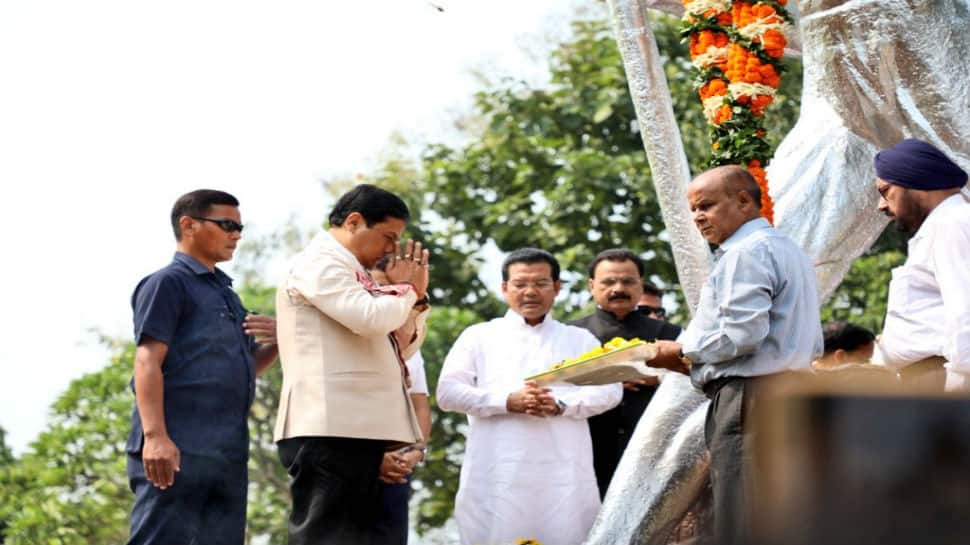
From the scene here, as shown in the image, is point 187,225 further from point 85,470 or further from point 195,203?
point 85,470

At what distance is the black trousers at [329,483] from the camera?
4594 millimetres

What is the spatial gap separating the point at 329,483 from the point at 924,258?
2.00 meters

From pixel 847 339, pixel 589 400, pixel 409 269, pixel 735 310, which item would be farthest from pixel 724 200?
pixel 847 339

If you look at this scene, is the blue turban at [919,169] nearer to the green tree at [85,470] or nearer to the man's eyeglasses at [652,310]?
the man's eyeglasses at [652,310]

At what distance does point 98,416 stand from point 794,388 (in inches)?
507

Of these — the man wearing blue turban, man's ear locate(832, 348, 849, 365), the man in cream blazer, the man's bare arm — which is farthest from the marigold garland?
the man's bare arm

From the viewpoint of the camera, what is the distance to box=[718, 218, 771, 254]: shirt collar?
4.26m

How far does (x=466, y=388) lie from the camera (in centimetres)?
600

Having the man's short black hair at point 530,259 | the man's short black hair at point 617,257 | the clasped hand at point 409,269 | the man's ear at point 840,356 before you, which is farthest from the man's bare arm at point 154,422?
the man's ear at point 840,356

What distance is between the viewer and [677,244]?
5672mm

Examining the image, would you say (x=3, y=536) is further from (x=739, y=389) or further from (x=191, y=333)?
(x=739, y=389)

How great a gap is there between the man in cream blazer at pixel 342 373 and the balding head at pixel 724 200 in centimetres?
102

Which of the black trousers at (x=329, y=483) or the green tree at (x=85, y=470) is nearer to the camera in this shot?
the black trousers at (x=329, y=483)

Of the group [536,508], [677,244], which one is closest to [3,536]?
[536,508]
